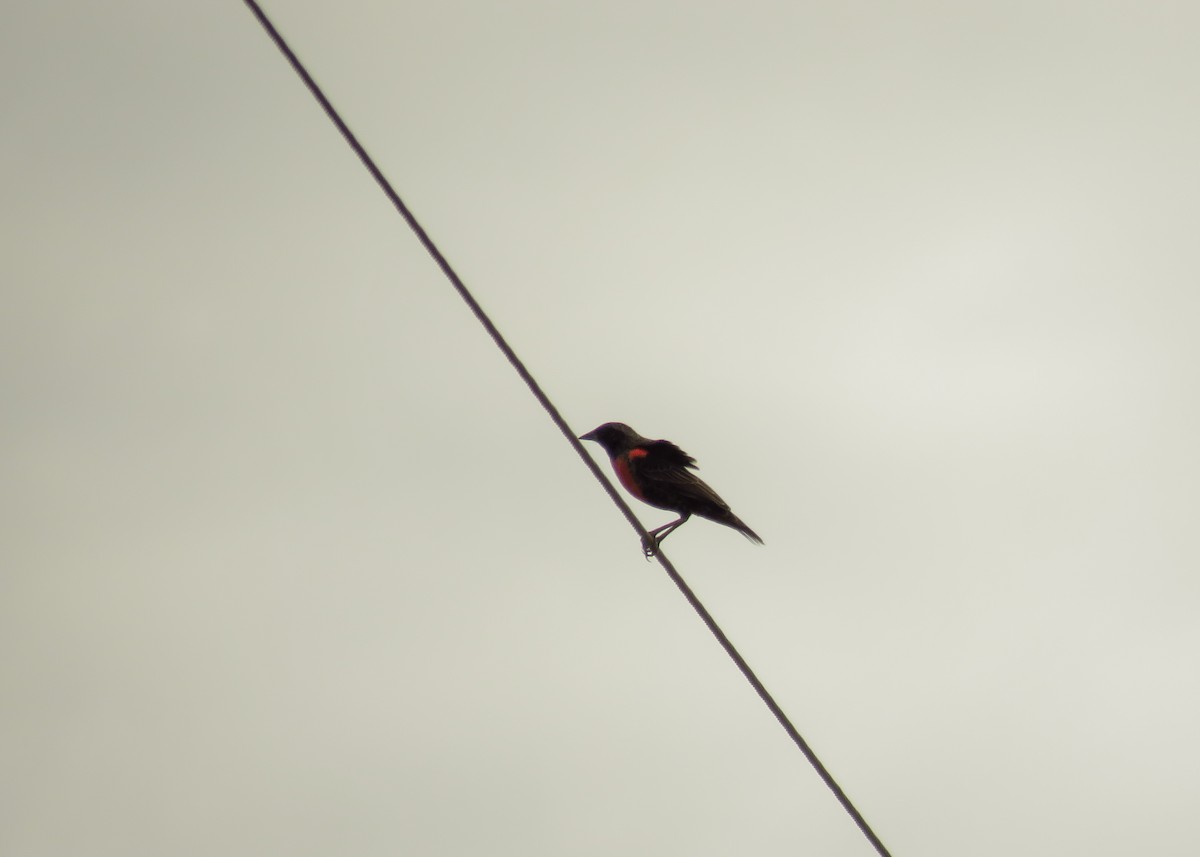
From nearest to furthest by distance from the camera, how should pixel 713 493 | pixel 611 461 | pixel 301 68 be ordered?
pixel 301 68, pixel 713 493, pixel 611 461

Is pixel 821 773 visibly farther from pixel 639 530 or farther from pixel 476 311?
pixel 476 311

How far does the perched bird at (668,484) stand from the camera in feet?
29.5

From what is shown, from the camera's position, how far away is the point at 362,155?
4340 mm

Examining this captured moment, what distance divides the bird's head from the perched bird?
0.13 feet

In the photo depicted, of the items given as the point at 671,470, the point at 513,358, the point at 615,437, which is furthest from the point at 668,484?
the point at 513,358

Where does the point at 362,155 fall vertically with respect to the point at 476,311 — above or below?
above

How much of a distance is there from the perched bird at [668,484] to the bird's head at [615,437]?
4cm

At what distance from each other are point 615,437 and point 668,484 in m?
1.03

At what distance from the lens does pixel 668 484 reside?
9055 mm

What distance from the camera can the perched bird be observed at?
898 centimetres

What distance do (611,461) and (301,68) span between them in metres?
5.97

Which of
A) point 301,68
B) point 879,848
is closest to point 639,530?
point 879,848

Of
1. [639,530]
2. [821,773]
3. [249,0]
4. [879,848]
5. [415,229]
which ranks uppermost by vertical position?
[249,0]

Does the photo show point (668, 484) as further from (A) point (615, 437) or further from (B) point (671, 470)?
(A) point (615, 437)
